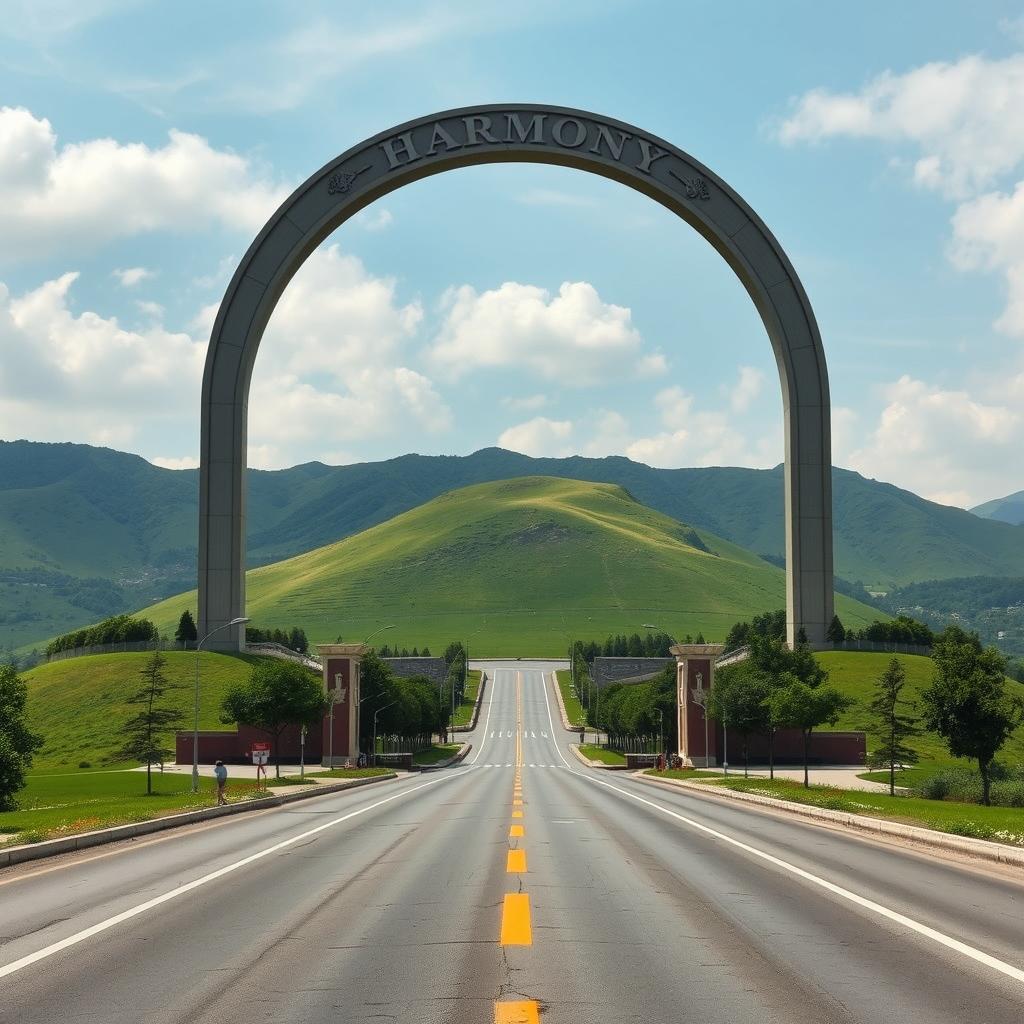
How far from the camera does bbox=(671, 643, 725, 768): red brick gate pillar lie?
9569 centimetres

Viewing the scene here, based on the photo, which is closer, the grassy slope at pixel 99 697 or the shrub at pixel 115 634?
the grassy slope at pixel 99 697

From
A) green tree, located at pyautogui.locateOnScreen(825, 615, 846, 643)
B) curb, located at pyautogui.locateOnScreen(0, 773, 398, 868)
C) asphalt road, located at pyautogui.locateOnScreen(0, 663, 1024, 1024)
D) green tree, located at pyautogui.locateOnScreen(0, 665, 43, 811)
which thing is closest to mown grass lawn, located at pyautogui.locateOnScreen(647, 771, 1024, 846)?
asphalt road, located at pyautogui.locateOnScreen(0, 663, 1024, 1024)

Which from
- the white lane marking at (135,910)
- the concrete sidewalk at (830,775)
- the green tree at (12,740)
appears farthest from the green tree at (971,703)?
the green tree at (12,740)

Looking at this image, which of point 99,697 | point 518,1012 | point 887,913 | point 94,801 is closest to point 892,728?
point 94,801

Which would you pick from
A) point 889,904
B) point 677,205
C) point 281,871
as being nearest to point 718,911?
point 889,904

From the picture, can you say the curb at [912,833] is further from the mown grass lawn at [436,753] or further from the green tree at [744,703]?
the mown grass lawn at [436,753]

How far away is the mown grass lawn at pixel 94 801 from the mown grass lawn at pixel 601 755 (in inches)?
1787

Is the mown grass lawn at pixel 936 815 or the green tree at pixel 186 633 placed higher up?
the green tree at pixel 186 633

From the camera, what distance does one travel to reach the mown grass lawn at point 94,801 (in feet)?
91.9

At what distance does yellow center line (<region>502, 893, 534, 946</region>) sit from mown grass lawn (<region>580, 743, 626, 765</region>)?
94705 mm

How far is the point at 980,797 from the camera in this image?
2030 inches

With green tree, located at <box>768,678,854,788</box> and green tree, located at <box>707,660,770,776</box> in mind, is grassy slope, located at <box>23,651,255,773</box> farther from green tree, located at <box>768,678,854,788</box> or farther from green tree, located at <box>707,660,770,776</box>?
green tree, located at <box>768,678,854,788</box>

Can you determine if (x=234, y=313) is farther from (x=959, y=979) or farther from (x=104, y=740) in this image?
(x=959, y=979)

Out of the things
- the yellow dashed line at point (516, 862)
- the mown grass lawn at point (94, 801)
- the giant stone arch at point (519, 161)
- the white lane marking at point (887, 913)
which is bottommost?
the mown grass lawn at point (94, 801)
